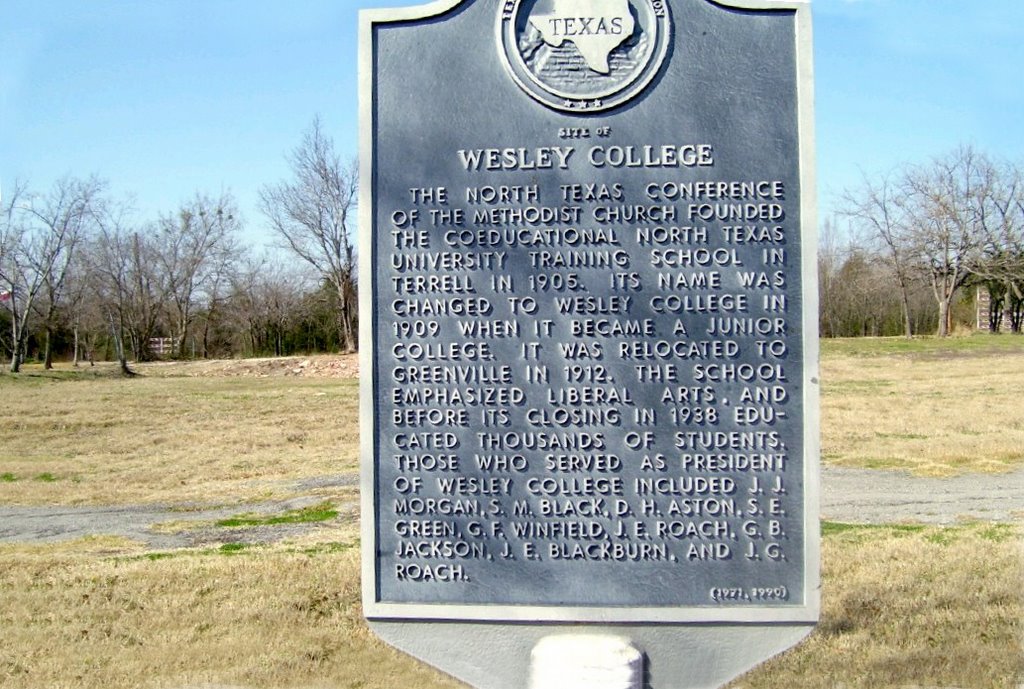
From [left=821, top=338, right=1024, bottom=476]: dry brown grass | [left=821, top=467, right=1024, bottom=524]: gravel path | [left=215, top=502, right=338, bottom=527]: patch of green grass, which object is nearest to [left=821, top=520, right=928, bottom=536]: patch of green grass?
[left=821, top=467, right=1024, bottom=524]: gravel path

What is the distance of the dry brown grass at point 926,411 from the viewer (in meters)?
11.0

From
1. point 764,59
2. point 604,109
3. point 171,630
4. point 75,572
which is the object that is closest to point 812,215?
point 764,59

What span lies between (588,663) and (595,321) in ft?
4.59

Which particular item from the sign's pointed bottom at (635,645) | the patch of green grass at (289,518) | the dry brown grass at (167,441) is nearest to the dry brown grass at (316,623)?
the sign's pointed bottom at (635,645)

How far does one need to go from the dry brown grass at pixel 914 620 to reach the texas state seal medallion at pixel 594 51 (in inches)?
120

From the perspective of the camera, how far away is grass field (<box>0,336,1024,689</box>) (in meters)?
4.84

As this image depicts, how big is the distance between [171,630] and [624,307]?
3.35m

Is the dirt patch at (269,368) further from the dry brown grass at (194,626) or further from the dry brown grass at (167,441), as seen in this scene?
the dry brown grass at (194,626)

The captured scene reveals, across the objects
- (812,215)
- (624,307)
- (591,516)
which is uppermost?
(812,215)

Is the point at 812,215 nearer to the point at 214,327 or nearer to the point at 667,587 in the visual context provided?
the point at 667,587

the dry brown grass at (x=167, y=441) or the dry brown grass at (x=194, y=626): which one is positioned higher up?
the dry brown grass at (x=167, y=441)

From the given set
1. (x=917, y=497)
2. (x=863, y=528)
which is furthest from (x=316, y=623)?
(x=917, y=497)

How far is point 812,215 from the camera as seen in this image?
12.7 ft

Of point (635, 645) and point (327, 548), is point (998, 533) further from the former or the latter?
point (327, 548)
